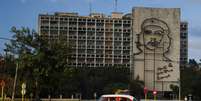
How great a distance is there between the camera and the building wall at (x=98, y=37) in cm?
16038

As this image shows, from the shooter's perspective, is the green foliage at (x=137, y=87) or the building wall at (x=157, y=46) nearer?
the green foliage at (x=137, y=87)

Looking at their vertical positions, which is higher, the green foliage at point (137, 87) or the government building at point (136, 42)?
the government building at point (136, 42)

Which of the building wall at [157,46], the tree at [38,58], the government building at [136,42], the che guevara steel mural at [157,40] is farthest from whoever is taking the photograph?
the che guevara steel mural at [157,40]

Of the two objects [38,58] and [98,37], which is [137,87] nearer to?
[98,37]

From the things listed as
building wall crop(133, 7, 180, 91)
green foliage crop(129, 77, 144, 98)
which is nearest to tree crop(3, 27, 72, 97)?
green foliage crop(129, 77, 144, 98)

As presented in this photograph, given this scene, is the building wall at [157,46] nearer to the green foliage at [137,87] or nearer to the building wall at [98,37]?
the green foliage at [137,87]

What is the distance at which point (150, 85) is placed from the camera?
17538cm

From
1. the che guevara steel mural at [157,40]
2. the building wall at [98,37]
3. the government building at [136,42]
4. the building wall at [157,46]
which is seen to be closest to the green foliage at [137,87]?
the building wall at [157,46]

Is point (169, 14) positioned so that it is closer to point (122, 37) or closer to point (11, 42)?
point (122, 37)

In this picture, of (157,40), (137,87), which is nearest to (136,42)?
(157,40)

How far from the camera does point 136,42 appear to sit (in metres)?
176

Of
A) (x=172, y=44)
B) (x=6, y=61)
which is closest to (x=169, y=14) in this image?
(x=172, y=44)

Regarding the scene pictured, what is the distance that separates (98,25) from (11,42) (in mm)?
107687

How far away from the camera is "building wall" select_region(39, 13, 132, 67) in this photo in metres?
160
